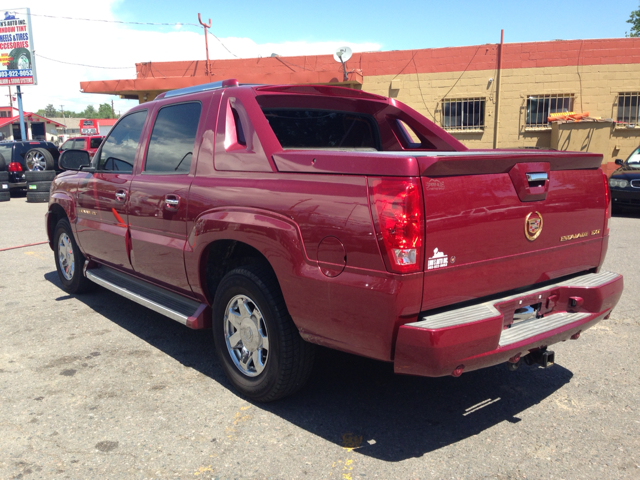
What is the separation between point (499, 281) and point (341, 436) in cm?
123

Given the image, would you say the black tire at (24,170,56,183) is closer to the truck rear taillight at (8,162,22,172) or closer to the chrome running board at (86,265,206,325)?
the truck rear taillight at (8,162,22,172)

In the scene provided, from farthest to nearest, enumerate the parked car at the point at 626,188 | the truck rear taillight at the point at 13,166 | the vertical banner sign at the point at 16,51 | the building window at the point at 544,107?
the vertical banner sign at the point at 16,51 → the building window at the point at 544,107 → the truck rear taillight at the point at 13,166 → the parked car at the point at 626,188

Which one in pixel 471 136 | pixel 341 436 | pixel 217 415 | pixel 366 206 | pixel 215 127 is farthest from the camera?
pixel 471 136

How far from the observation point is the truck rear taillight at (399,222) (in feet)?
8.28

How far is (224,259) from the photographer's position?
12.5 ft

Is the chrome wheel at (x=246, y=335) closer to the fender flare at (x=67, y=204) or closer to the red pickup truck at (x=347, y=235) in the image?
the red pickup truck at (x=347, y=235)

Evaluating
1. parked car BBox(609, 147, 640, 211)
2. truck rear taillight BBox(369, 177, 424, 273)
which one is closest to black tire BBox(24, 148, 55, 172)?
parked car BBox(609, 147, 640, 211)

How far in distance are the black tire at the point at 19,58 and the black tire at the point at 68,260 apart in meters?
30.1

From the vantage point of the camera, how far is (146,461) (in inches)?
111

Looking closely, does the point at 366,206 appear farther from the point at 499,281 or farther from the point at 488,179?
the point at 499,281

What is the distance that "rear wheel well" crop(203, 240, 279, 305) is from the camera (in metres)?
3.52

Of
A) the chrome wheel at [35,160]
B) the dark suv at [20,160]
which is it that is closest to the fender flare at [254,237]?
the dark suv at [20,160]

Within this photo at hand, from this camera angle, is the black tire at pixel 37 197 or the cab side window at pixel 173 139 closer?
the cab side window at pixel 173 139

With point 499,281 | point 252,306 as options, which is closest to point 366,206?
point 499,281
